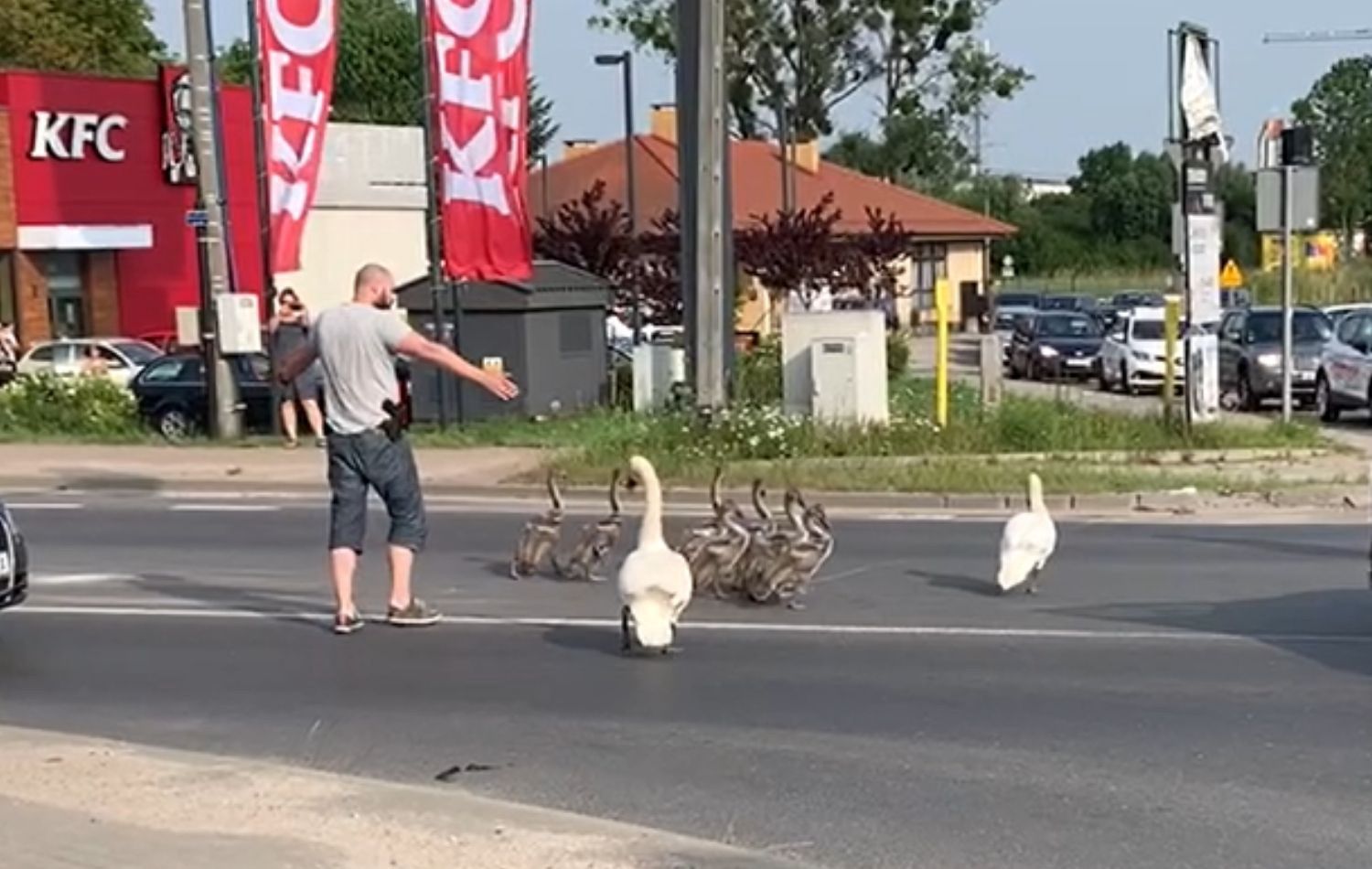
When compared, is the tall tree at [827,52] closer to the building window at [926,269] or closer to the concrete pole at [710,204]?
the building window at [926,269]

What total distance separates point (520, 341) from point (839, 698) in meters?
18.1

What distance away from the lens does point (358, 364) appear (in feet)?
35.6

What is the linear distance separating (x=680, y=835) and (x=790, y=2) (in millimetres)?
68688

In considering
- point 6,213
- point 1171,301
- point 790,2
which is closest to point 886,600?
point 1171,301

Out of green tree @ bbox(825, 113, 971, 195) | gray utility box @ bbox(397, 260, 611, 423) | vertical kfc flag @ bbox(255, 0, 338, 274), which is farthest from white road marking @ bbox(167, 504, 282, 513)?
green tree @ bbox(825, 113, 971, 195)

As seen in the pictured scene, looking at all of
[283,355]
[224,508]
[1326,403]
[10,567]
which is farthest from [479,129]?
[10,567]

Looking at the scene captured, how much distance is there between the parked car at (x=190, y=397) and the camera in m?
26.5

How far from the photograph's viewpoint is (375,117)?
3841 inches

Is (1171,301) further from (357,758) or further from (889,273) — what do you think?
(889,273)

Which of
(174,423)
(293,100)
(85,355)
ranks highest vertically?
(293,100)

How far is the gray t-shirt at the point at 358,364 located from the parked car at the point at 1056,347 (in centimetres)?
3528

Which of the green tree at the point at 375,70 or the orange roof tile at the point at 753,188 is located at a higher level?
the green tree at the point at 375,70

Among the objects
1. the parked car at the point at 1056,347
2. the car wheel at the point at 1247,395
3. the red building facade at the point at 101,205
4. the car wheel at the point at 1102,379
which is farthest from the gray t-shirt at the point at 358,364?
the parked car at the point at 1056,347

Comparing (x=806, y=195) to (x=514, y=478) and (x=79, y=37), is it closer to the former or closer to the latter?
(x=79, y=37)
